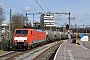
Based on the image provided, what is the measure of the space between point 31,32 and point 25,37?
1.96 metres

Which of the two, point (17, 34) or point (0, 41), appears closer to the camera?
point (17, 34)

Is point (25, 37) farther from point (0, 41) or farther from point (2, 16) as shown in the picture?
point (2, 16)

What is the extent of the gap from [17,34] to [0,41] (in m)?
4.27

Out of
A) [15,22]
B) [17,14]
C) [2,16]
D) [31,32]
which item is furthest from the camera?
[17,14]

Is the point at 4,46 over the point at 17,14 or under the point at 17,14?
under

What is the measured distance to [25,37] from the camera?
2938 cm

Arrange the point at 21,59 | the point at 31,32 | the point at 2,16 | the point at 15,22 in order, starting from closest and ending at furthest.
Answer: the point at 21,59, the point at 31,32, the point at 2,16, the point at 15,22

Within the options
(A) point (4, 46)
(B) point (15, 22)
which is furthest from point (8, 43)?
(B) point (15, 22)

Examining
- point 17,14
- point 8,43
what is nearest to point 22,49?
point 8,43

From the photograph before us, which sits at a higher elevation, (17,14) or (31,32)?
A: (17,14)

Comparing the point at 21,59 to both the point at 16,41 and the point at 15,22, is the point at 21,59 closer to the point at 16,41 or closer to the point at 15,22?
the point at 16,41

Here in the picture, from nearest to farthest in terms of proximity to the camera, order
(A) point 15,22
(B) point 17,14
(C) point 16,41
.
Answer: (C) point 16,41, (A) point 15,22, (B) point 17,14

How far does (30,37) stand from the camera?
30.4 meters

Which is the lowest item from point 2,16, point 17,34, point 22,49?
point 22,49
